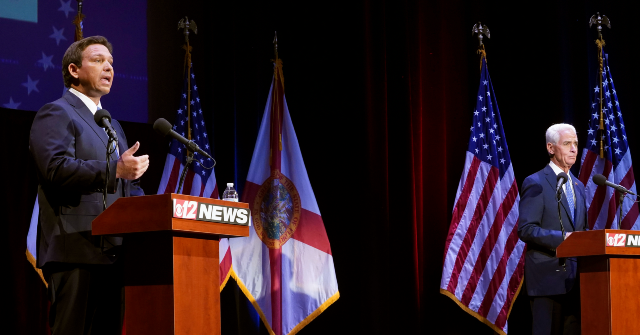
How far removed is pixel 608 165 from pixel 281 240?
8.08ft

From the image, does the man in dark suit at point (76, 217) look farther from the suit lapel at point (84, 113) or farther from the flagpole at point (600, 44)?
the flagpole at point (600, 44)

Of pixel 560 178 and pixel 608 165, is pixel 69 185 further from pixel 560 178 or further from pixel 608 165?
pixel 608 165

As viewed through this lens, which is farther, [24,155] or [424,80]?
[424,80]

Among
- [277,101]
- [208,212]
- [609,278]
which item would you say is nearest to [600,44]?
[609,278]

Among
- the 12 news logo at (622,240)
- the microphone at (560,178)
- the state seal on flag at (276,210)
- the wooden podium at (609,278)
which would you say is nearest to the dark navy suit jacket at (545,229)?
the microphone at (560,178)

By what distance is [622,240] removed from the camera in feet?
11.4

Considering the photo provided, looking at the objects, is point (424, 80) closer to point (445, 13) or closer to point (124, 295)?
point (445, 13)

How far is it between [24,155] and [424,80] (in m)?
3.05

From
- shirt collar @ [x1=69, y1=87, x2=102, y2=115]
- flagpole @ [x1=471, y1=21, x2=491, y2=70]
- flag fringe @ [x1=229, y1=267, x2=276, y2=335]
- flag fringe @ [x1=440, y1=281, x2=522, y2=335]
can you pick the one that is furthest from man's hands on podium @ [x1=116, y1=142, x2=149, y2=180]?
flagpole @ [x1=471, y1=21, x2=491, y2=70]

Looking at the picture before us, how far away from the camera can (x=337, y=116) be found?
220 inches

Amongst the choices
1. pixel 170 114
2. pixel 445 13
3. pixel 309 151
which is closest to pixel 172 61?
pixel 170 114

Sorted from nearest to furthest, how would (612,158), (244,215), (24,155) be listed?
(244,215)
(24,155)
(612,158)

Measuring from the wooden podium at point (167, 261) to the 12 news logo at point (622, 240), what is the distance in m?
2.09

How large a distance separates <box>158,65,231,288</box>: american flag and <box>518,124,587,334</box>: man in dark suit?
2.09 meters
